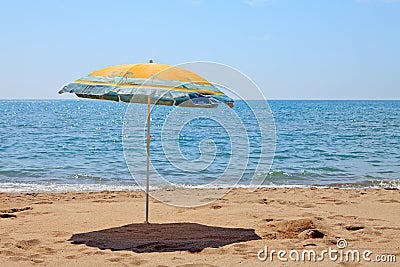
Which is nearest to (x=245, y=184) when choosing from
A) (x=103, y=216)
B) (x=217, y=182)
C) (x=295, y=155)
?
(x=217, y=182)

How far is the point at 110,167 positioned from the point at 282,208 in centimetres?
859

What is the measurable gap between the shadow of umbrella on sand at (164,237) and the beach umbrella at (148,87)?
5.19 feet

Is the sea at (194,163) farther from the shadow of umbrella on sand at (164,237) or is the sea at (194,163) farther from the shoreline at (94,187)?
the shadow of umbrella on sand at (164,237)

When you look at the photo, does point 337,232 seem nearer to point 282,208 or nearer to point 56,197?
point 282,208

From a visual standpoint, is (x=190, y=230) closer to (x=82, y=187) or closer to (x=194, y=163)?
(x=82, y=187)

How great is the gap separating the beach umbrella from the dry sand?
5.34ft

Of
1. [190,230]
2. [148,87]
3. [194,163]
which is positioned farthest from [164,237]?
[194,163]

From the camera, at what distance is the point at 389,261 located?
504 cm

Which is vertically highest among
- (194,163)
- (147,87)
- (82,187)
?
(147,87)

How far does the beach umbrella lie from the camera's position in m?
→ 5.61

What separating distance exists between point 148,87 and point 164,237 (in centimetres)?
180

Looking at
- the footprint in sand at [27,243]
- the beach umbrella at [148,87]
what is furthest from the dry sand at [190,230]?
the beach umbrella at [148,87]

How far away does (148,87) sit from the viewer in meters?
5.62

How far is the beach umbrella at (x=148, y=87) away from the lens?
221 inches
